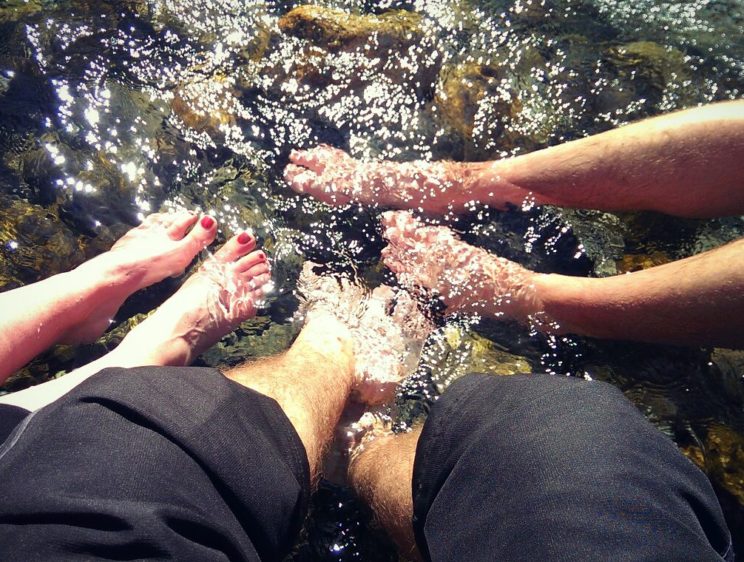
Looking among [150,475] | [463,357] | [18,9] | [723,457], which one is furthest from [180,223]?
[723,457]

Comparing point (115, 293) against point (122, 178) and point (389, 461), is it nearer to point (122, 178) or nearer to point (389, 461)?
point (122, 178)

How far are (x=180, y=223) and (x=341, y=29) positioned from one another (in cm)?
130

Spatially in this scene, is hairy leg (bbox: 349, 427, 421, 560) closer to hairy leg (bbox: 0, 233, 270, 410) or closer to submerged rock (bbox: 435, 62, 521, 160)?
hairy leg (bbox: 0, 233, 270, 410)

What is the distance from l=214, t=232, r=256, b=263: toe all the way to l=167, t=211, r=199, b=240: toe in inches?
6.6

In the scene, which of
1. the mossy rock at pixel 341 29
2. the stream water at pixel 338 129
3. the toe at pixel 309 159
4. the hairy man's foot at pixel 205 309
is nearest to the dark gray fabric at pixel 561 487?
the stream water at pixel 338 129

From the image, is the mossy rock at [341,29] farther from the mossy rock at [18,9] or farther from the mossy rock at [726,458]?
the mossy rock at [726,458]

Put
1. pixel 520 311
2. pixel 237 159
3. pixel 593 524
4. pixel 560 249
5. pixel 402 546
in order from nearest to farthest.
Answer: pixel 593 524
pixel 402 546
pixel 520 311
pixel 560 249
pixel 237 159

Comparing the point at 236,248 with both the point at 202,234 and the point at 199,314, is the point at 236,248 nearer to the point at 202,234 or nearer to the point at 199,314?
the point at 202,234

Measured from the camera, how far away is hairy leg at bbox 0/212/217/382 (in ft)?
5.31

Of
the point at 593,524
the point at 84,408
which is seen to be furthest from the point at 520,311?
the point at 84,408

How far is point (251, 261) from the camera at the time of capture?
221 centimetres

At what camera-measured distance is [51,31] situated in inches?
97.5

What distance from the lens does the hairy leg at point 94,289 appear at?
1.62m

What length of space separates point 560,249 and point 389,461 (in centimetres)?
120
